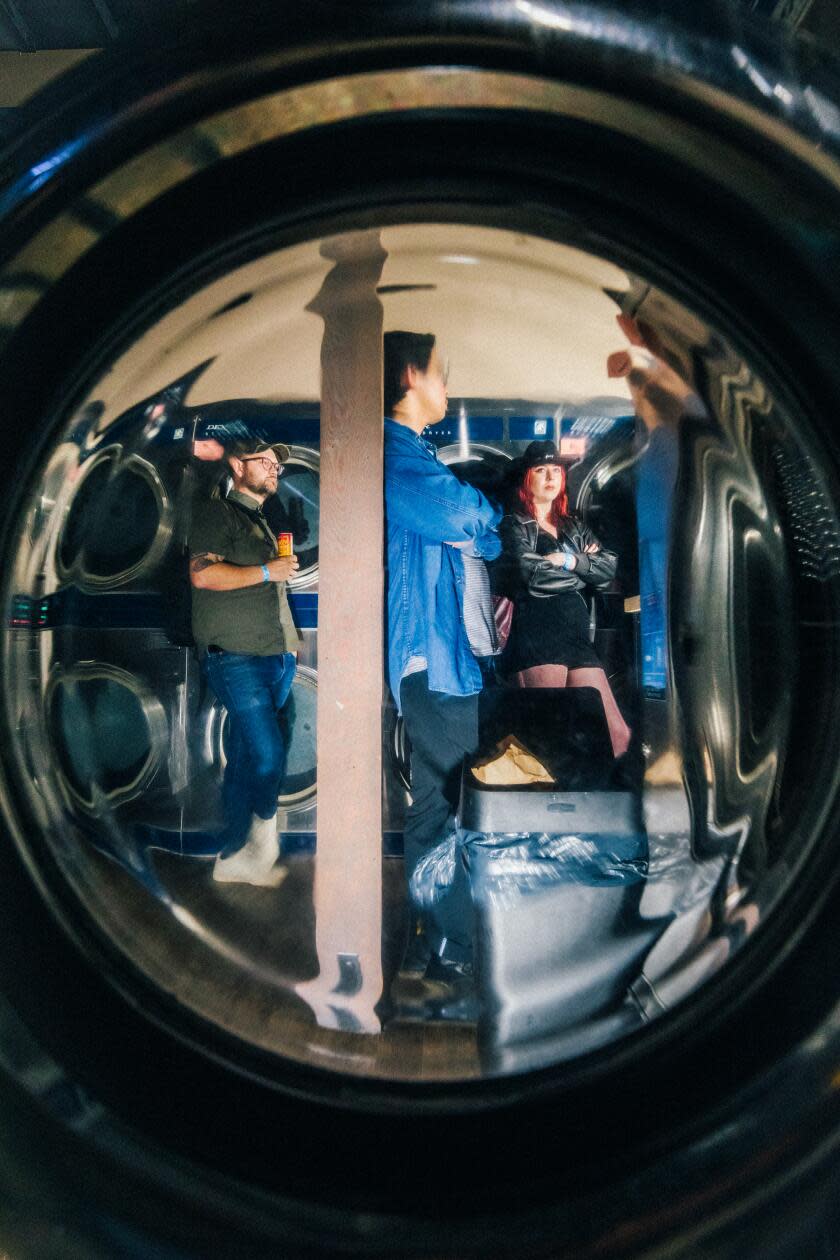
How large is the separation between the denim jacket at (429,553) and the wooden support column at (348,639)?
0.03 ft

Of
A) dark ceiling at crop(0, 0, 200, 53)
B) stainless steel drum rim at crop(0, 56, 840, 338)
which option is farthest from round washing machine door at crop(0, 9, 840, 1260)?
dark ceiling at crop(0, 0, 200, 53)

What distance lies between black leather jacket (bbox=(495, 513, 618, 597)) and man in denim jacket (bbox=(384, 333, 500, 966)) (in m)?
0.01

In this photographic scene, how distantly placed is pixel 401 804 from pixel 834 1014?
0.27 meters

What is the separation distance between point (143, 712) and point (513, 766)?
0.24m

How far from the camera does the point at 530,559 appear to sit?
48 cm

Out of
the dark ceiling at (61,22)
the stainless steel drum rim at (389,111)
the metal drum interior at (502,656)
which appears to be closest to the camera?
the stainless steel drum rim at (389,111)

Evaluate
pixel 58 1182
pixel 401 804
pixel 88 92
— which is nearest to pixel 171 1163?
pixel 58 1182

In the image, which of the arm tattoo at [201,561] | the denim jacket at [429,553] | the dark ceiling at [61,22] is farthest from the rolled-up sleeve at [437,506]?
the dark ceiling at [61,22]

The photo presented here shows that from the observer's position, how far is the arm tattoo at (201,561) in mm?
458

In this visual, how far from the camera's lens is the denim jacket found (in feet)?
1.50

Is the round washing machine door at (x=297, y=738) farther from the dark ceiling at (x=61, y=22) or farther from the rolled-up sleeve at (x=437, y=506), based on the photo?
the dark ceiling at (x=61, y=22)

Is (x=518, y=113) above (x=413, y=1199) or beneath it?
above

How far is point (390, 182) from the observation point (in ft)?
1.05

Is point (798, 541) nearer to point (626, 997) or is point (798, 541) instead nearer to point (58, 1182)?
point (626, 997)
